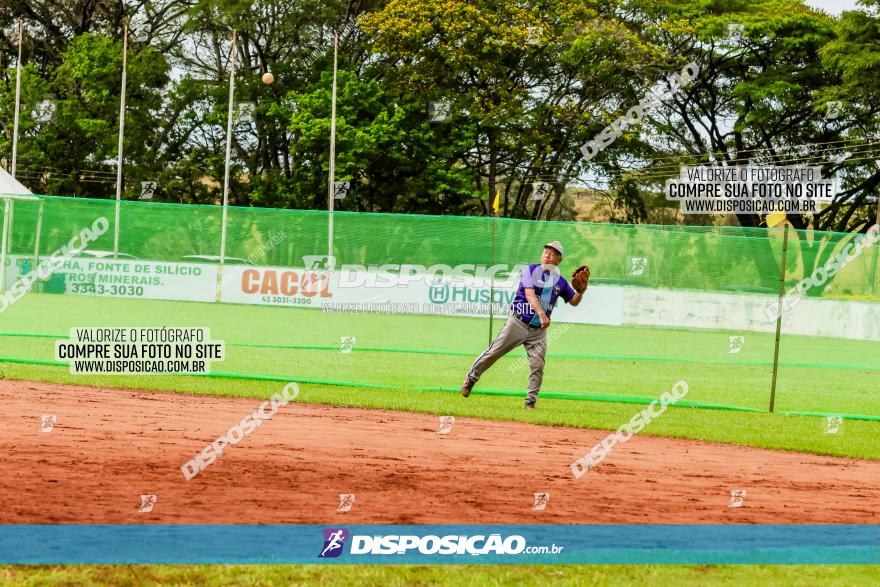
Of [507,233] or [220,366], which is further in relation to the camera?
[507,233]

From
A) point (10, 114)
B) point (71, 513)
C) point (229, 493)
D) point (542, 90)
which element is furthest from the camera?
point (10, 114)

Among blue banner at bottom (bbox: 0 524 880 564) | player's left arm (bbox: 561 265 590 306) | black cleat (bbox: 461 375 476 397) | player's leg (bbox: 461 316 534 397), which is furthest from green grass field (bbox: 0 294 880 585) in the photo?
blue banner at bottom (bbox: 0 524 880 564)

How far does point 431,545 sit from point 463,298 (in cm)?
1150

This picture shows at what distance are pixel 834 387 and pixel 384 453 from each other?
11.2 m

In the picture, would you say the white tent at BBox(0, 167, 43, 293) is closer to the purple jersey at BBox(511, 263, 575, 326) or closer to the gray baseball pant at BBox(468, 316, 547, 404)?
the gray baseball pant at BBox(468, 316, 547, 404)

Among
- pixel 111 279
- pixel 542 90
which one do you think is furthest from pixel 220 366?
pixel 542 90

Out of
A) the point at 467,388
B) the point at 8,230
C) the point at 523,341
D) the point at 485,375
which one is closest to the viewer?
the point at 523,341

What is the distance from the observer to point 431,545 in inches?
230

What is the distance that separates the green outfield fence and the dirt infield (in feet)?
11.3

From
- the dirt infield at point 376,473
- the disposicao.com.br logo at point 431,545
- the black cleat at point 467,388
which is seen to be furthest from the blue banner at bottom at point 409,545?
the black cleat at point 467,388

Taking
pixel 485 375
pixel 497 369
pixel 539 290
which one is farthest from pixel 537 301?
pixel 497 369

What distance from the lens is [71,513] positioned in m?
6.36

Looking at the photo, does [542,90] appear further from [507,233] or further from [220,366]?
[220,366]

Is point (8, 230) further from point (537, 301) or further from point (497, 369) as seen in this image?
point (537, 301)
